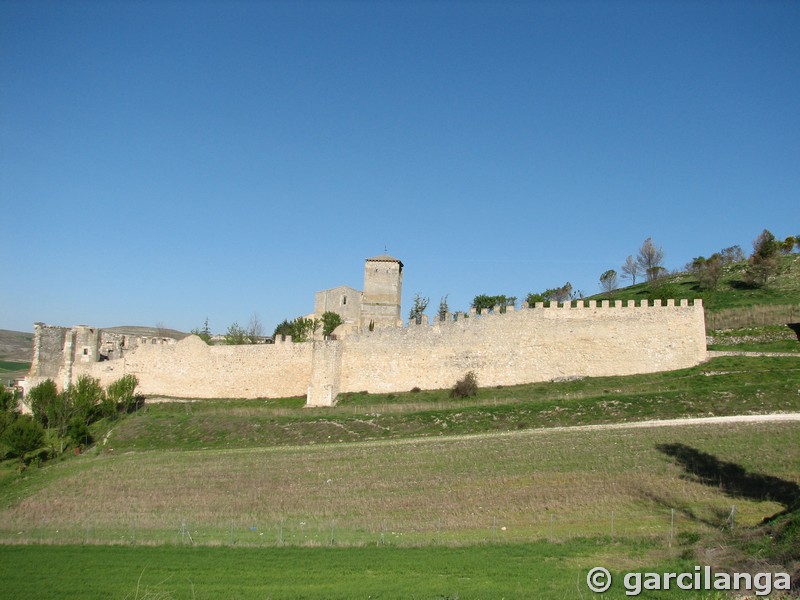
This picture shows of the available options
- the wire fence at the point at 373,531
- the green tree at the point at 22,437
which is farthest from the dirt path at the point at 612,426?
the green tree at the point at 22,437

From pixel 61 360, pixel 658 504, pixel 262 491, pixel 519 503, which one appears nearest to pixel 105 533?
pixel 262 491

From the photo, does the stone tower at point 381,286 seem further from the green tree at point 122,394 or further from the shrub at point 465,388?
the shrub at point 465,388

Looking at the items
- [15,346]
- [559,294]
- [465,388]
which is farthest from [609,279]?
[15,346]

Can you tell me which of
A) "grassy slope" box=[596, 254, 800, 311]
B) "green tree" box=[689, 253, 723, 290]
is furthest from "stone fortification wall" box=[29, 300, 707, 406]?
"green tree" box=[689, 253, 723, 290]

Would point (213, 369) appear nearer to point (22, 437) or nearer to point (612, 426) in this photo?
point (22, 437)

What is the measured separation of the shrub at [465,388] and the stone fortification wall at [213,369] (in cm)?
867

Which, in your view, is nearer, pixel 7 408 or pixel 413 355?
pixel 413 355

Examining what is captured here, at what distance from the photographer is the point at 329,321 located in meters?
57.2

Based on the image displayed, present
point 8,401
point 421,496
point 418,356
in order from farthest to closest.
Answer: point 8,401
point 418,356
point 421,496

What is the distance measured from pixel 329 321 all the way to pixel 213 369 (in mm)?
14790

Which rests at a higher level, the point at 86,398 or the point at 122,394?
the point at 122,394

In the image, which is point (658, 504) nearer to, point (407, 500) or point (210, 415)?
point (407, 500)

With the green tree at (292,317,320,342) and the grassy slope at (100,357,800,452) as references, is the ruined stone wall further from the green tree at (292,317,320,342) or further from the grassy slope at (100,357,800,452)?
the green tree at (292,317,320,342)

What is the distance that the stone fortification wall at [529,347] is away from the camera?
116 ft
